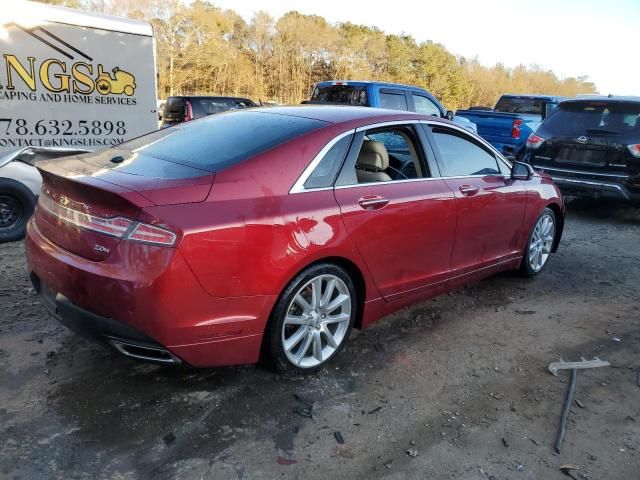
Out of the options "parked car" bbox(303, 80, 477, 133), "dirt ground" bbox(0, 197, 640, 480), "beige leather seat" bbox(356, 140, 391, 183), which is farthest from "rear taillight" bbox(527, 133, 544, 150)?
"beige leather seat" bbox(356, 140, 391, 183)

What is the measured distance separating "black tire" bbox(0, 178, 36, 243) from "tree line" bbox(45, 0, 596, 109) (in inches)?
983

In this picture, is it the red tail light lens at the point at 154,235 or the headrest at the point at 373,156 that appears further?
the headrest at the point at 373,156

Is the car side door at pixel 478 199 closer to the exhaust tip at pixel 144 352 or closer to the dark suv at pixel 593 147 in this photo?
the exhaust tip at pixel 144 352

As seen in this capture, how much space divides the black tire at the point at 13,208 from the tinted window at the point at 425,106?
7.05 meters

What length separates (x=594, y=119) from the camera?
7.61 metres

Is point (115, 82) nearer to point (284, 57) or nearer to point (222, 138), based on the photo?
point (222, 138)

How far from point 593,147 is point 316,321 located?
609 cm

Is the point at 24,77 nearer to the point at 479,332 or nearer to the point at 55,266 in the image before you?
the point at 55,266

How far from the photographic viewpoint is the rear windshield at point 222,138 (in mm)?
2920

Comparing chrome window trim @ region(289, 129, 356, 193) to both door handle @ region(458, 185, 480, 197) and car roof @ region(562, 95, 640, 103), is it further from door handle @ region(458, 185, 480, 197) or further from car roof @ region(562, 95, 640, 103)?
car roof @ region(562, 95, 640, 103)

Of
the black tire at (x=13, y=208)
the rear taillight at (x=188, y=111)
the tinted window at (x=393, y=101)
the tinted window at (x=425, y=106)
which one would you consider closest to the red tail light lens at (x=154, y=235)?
the black tire at (x=13, y=208)

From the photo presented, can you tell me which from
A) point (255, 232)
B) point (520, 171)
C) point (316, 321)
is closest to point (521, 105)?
point (520, 171)

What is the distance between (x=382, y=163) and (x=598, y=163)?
5211mm

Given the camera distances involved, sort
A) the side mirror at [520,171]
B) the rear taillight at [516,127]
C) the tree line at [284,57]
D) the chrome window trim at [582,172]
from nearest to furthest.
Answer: the side mirror at [520,171] < the chrome window trim at [582,172] < the rear taillight at [516,127] < the tree line at [284,57]
